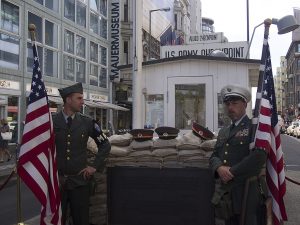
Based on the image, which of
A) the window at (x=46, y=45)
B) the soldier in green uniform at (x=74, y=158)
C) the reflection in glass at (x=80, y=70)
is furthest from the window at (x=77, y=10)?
the soldier in green uniform at (x=74, y=158)

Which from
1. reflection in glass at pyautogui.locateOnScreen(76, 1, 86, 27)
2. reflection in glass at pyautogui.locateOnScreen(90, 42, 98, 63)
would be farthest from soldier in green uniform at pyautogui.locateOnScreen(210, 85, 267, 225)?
reflection in glass at pyautogui.locateOnScreen(90, 42, 98, 63)

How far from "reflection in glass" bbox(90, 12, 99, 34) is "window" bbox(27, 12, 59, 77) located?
242 inches

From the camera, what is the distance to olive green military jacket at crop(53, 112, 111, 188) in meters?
4.57

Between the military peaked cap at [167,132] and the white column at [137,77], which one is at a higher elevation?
the white column at [137,77]

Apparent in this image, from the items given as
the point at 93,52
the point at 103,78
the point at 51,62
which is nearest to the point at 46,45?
the point at 51,62

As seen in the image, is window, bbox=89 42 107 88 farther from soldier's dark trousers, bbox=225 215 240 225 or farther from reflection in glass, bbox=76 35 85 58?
soldier's dark trousers, bbox=225 215 240 225

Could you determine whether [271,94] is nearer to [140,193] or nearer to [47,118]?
[140,193]

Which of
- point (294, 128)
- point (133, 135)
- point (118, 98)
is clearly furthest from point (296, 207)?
point (294, 128)

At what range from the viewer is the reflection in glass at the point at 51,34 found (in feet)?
86.7

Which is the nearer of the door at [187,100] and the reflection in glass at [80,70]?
the door at [187,100]

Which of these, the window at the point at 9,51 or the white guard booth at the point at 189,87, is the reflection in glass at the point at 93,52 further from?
the white guard booth at the point at 189,87

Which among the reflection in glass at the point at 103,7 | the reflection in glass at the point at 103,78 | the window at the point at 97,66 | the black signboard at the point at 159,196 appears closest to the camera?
the black signboard at the point at 159,196

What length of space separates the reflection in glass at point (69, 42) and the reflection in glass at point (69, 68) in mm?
505

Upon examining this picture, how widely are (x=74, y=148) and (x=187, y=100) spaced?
13.2ft
